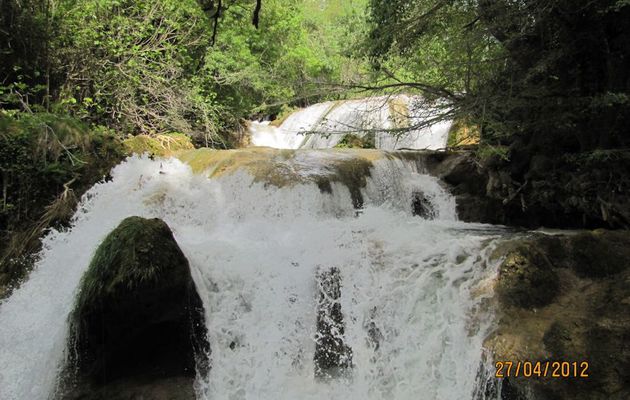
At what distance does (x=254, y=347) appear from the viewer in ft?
14.3

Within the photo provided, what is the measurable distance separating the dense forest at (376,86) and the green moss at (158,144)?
0.30ft

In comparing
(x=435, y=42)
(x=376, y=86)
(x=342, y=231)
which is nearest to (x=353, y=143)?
(x=435, y=42)

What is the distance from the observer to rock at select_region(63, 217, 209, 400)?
13.0 feet

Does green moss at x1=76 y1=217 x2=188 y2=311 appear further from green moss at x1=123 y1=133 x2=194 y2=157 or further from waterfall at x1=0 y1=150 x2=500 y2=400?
green moss at x1=123 y1=133 x2=194 y2=157

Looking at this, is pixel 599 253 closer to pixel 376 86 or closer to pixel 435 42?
pixel 376 86

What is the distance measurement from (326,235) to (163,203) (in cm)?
284

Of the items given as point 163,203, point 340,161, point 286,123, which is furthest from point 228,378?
point 286,123

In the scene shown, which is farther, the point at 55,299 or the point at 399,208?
the point at 399,208

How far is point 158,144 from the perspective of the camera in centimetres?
838

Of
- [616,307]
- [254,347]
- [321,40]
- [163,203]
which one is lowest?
[254,347]

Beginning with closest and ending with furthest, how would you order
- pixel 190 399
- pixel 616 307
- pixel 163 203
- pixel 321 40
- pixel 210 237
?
pixel 616 307
pixel 190 399
pixel 210 237
pixel 163 203
pixel 321 40

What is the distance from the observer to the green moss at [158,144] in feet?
25.8

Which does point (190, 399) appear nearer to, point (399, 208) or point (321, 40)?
point (399, 208)

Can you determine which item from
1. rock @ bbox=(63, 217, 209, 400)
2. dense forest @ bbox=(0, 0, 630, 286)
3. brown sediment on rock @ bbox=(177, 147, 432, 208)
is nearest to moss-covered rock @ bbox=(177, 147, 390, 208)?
brown sediment on rock @ bbox=(177, 147, 432, 208)
